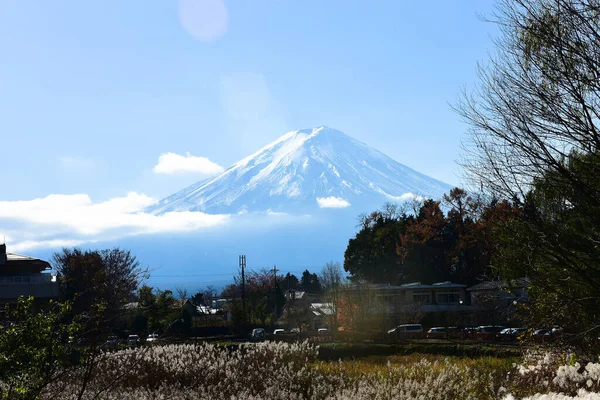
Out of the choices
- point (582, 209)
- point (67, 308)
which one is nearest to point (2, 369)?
point (67, 308)

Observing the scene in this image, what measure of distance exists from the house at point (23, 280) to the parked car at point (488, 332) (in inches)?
1063

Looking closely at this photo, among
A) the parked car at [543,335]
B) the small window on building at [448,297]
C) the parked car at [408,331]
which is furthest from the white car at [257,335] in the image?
the parked car at [543,335]

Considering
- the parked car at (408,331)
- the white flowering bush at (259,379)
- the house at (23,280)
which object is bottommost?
the parked car at (408,331)

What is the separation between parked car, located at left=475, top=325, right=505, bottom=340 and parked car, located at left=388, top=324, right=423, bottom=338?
4.24 meters

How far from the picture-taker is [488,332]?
42750 mm

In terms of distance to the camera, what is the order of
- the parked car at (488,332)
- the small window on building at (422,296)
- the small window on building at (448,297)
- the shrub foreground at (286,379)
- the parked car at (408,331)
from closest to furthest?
the shrub foreground at (286,379), the parked car at (488,332), the parked car at (408,331), the small window on building at (448,297), the small window on building at (422,296)

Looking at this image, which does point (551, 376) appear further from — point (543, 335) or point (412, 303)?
point (412, 303)

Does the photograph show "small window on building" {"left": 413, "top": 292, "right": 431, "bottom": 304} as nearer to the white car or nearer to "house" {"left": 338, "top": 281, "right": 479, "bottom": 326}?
"house" {"left": 338, "top": 281, "right": 479, "bottom": 326}

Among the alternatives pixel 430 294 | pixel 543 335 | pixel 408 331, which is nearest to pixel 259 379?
pixel 543 335

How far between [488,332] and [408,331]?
5.85 m

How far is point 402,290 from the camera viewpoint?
64.4 metres

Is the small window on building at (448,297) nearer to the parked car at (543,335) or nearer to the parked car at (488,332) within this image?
the parked car at (488,332)

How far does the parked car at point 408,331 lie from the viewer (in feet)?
140

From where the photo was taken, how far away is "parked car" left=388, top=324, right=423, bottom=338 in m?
42.6
